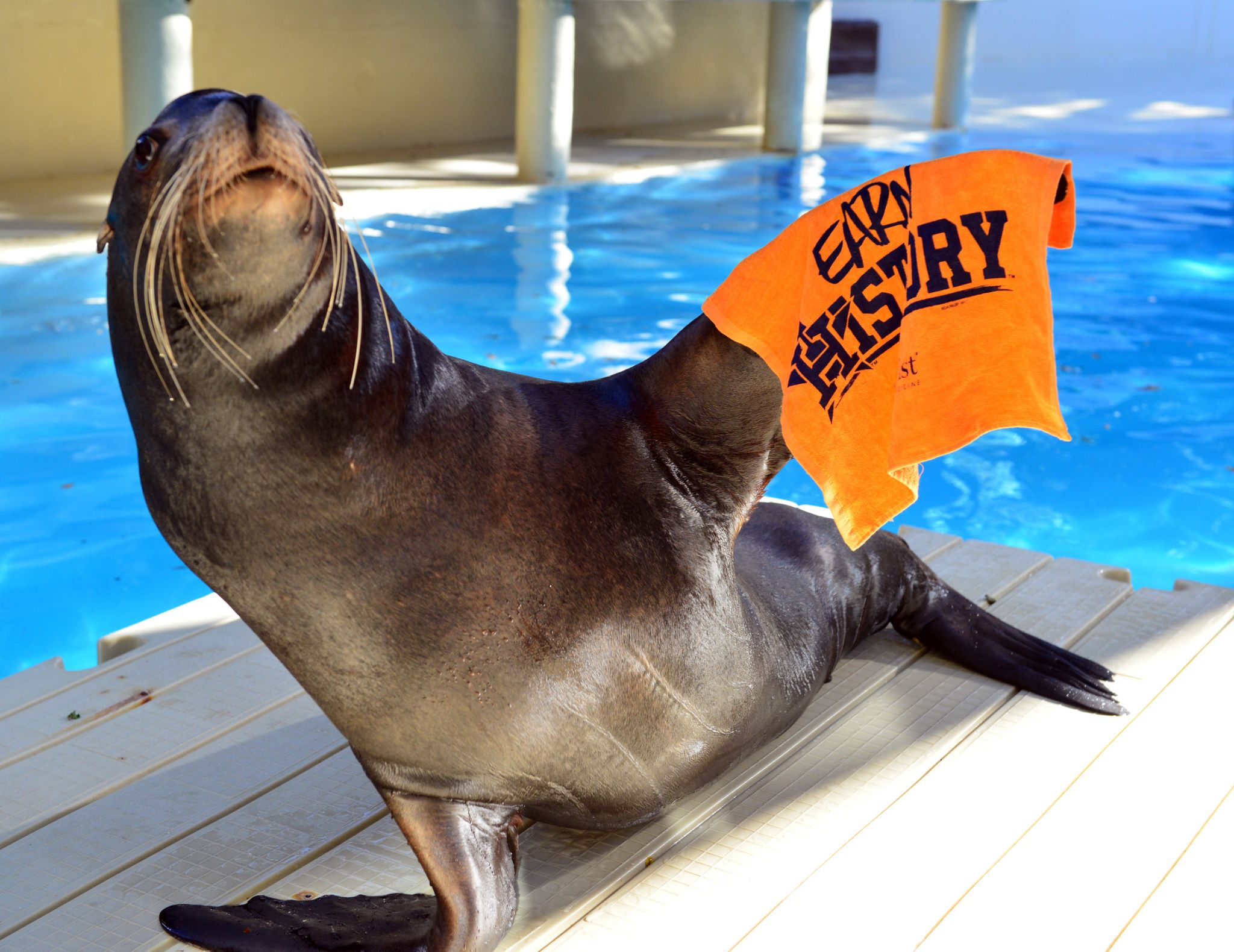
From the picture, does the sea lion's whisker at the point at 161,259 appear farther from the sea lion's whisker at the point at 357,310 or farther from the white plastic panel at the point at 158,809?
the white plastic panel at the point at 158,809

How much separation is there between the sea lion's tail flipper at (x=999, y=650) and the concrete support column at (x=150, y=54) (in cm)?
662

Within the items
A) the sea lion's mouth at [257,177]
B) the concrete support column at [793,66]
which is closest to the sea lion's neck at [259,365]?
the sea lion's mouth at [257,177]

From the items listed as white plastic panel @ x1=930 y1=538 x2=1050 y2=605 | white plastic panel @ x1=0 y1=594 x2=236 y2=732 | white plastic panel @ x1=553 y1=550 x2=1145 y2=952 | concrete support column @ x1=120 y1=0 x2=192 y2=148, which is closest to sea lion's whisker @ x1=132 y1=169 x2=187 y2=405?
white plastic panel @ x1=553 y1=550 x2=1145 y2=952

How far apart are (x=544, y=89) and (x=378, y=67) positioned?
3070 mm

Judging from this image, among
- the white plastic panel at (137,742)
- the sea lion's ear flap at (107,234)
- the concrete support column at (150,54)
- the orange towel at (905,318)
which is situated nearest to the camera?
the sea lion's ear flap at (107,234)

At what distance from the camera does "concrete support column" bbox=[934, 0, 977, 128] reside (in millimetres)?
15227

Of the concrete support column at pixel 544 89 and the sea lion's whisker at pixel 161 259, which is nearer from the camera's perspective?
the sea lion's whisker at pixel 161 259

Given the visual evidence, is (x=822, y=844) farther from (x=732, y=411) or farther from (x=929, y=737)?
(x=732, y=411)

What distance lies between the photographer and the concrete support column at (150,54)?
329 inches

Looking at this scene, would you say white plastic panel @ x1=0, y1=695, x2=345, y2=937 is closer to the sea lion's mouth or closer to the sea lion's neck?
the sea lion's neck

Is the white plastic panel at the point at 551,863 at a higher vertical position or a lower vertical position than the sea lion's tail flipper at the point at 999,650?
lower

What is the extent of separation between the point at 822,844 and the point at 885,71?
81.2 feet

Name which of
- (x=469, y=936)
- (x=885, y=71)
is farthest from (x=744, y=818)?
(x=885, y=71)

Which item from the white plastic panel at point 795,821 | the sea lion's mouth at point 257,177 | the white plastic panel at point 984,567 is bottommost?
the white plastic panel at point 984,567
